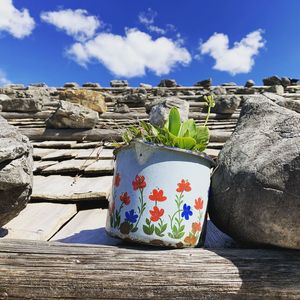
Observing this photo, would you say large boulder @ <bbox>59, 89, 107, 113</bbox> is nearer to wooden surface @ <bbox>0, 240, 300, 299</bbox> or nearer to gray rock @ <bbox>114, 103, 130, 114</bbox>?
gray rock @ <bbox>114, 103, 130, 114</bbox>

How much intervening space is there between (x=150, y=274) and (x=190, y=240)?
0.69ft

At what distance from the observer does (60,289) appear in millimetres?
1114

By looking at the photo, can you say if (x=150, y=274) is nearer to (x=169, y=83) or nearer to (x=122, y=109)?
(x=122, y=109)

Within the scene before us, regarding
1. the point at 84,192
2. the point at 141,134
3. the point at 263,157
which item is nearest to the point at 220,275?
the point at 263,157

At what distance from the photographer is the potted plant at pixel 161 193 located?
1.23 m

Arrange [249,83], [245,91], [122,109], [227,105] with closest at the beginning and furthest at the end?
1. [227,105]
2. [122,109]
3. [245,91]
4. [249,83]

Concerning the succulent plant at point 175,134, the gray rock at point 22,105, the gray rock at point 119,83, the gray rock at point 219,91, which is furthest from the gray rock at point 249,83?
the succulent plant at point 175,134

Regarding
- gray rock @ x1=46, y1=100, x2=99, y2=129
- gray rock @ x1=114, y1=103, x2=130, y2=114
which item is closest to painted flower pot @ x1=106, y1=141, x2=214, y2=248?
gray rock @ x1=46, y1=100, x2=99, y2=129

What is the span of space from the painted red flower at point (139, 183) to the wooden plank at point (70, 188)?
786 mm

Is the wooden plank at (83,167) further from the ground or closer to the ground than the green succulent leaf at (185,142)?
closer to the ground

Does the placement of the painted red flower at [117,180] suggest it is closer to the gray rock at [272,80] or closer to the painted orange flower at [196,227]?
the painted orange flower at [196,227]

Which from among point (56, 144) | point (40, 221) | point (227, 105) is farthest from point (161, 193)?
point (227, 105)

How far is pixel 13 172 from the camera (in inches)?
53.2

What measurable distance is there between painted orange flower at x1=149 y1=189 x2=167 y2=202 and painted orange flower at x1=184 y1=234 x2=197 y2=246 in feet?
0.52
